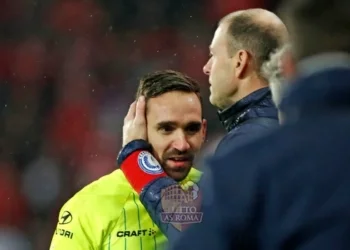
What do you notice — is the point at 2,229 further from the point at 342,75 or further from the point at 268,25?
the point at 342,75

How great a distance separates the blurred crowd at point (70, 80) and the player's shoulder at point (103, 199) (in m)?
2.47

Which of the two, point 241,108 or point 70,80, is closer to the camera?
point 241,108

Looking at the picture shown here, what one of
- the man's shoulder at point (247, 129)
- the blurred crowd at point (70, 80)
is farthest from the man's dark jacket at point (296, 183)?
the blurred crowd at point (70, 80)

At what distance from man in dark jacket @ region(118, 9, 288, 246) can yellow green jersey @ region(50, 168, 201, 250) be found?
0.07 metres

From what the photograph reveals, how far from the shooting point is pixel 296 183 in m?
0.83

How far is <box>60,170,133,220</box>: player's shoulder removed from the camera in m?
2.29

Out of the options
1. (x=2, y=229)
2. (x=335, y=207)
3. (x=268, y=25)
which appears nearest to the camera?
(x=335, y=207)

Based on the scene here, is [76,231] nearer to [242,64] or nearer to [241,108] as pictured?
[241,108]

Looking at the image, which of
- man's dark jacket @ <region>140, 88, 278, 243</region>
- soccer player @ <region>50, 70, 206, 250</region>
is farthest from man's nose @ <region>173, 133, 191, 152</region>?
man's dark jacket @ <region>140, 88, 278, 243</region>

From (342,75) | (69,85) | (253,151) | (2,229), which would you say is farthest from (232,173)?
(69,85)

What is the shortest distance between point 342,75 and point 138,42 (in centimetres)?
488

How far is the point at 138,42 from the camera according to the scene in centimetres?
568

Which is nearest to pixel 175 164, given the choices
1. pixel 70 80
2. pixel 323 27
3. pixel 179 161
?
pixel 179 161

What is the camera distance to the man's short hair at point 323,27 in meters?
0.87
